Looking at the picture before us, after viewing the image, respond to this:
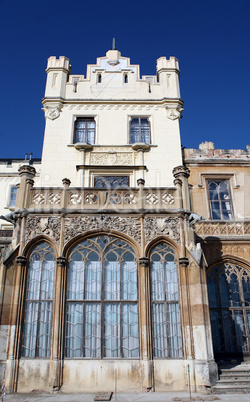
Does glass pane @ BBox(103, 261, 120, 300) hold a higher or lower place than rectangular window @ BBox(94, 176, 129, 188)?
lower

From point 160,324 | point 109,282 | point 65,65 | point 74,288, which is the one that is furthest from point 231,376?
point 65,65

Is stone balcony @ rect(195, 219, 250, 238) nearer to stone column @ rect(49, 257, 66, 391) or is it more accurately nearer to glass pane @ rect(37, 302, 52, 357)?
stone column @ rect(49, 257, 66, 391)

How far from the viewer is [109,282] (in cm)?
1145

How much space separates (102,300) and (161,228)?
3.06 metres

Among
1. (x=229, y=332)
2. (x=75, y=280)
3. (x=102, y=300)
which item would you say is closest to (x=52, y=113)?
(x=75, y=280)

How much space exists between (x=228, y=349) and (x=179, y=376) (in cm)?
426

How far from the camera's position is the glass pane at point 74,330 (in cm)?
1067

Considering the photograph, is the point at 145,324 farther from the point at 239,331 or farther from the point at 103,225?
the point at 239,331

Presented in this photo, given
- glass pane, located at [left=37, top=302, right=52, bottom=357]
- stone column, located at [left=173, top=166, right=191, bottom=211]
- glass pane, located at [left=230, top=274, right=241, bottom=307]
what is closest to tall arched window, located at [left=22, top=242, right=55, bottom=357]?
glass pane, located at [left=37, top=302, right=52, bottom=357]

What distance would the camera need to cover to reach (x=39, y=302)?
11125 millimetres

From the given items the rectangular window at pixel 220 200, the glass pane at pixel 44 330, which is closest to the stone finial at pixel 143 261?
the glass pane at pixel 44 330

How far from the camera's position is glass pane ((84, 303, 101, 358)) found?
421 inches

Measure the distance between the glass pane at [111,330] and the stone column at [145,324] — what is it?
738 millimetres

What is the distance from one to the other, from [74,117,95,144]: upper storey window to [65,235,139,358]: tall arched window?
23.2 feet
